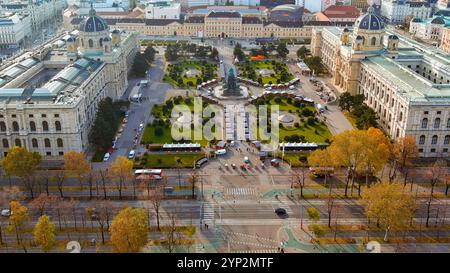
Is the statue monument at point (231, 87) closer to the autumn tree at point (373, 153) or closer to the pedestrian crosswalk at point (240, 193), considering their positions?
the pedestrian crosswalk at point (240, 193)

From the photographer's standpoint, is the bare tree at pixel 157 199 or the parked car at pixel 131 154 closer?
the bare tree at pixel 157 199

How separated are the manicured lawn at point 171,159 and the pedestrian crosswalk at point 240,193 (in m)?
12.2

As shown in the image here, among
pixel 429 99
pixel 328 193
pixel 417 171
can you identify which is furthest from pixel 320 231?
pixel 429 99

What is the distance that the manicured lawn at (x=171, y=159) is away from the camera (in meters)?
89.6

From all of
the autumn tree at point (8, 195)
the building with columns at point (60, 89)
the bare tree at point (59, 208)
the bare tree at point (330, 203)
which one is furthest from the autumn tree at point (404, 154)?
the autumn tree at point (8, 195)

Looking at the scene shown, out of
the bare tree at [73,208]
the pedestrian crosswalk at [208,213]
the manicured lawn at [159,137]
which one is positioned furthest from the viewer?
the manicured lawn at [159,137]

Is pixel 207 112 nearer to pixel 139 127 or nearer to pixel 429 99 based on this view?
pixel 139 127

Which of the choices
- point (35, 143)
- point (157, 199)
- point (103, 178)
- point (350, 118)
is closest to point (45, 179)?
point (103, 178)

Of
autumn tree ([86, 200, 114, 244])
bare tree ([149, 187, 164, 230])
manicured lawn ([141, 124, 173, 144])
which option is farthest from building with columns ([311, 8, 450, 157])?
autumn tree ([86, 200, 114, 244])

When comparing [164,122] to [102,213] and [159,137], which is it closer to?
[159,137]

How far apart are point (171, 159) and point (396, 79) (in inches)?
2109

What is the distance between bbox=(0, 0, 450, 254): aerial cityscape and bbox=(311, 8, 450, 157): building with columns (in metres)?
0.36

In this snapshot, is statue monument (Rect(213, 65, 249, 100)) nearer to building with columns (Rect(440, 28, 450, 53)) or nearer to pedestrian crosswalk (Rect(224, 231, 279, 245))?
pedestrian crosswalk (Rect(224, 231, 279, 245))

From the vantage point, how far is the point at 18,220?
6150 centimetres
